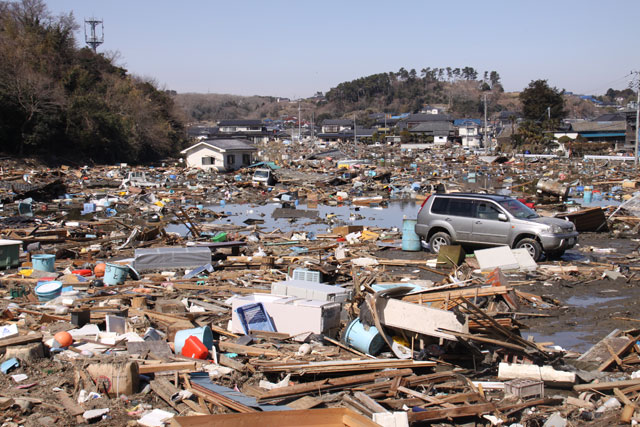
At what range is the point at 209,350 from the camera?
292 inches

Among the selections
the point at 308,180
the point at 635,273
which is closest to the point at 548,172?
the point at 308,180

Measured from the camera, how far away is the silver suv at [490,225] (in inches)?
514

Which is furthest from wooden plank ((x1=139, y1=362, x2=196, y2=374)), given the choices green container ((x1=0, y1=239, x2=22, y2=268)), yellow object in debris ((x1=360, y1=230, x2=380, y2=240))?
yellow object in debris ((x1=360, y1=230, x2=380, y2=240))

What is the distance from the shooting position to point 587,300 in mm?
10484

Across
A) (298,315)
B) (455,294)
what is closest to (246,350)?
(298,315)

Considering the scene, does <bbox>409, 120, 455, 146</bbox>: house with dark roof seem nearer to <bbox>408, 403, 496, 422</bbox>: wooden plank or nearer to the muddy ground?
the muddy ground

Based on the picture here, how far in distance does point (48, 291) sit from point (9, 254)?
4.43 metres

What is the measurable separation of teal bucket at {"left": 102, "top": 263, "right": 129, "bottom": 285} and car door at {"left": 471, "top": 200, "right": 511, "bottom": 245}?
8.13 m

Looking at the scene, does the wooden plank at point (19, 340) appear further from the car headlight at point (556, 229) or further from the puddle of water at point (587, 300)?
the car headlight at point (556, 229)

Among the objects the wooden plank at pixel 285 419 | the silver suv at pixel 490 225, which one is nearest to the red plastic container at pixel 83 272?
the silver suv at pixel 490 225

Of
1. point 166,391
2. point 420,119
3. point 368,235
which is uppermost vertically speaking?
point 420,119

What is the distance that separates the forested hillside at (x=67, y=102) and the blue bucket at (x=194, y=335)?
43.0 meters

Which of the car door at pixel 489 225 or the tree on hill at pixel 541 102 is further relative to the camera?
the tree on hill at pixel 541 102

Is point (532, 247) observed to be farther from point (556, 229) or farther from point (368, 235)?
point (368, 235)
